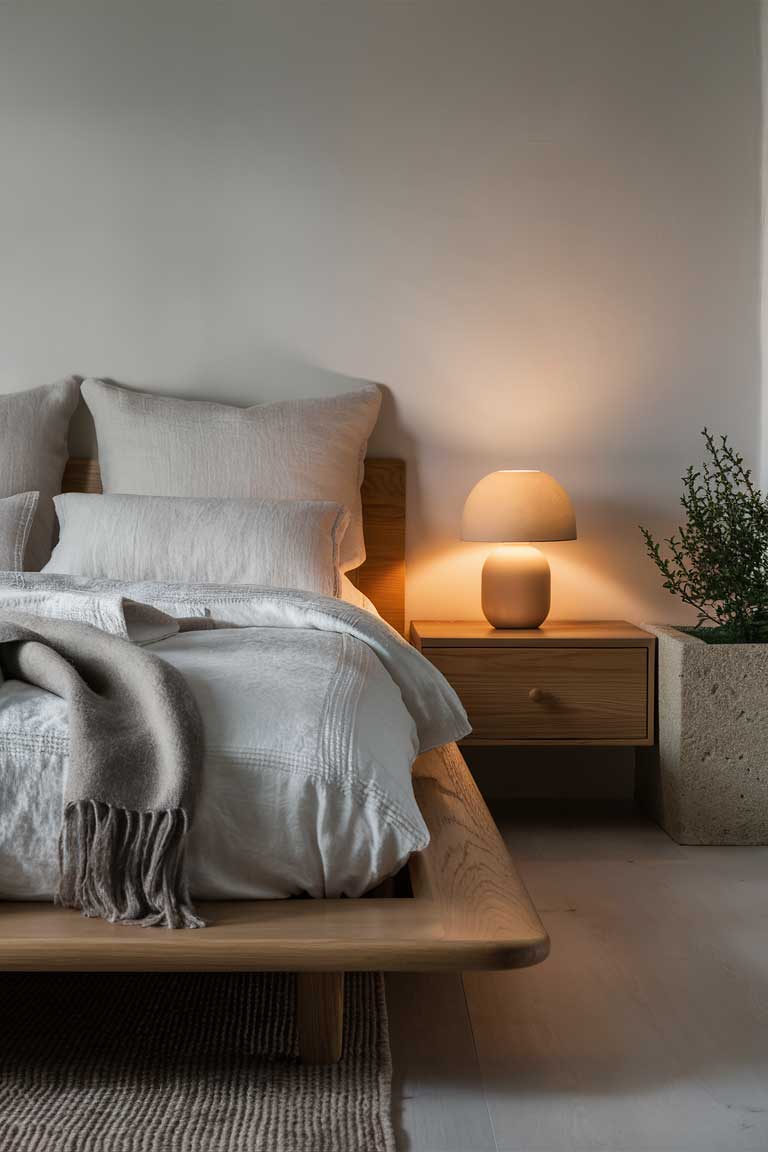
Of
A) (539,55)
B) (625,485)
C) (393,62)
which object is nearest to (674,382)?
(625,485)

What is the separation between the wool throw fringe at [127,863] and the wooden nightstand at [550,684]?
1.52 m

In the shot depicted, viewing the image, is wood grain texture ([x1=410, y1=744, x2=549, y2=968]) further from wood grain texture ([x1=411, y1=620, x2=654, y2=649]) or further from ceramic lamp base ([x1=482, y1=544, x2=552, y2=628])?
ceramic lamp base ([x1=482, y1=544, x2=552, y2=628])

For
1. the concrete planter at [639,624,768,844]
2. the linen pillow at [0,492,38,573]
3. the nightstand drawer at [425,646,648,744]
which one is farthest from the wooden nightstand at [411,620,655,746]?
the linen pillow at [0,492,38,573]

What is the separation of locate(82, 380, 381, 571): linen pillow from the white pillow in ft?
0.62

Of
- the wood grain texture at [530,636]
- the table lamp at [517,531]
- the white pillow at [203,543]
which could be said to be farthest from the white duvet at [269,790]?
the table lamp at [517,531]

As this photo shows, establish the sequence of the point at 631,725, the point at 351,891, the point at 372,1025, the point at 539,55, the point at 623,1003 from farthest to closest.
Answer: the point at 539,55 → the point at 631,725 → the point at 623,1003 → the point at 372,1025 → the point at 351,891

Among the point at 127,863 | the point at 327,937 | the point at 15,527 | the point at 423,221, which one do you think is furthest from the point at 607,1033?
the point at 423,221

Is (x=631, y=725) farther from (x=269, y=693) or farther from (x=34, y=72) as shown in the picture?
(x=34, y=72)

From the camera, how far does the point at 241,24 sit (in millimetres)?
3209

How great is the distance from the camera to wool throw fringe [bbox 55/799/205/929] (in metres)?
1.38

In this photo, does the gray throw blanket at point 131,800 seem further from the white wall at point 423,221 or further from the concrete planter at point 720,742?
the white wall at point 423,221

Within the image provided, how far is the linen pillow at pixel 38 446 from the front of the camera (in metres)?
3.02

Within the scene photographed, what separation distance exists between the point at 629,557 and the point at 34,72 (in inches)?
88.4

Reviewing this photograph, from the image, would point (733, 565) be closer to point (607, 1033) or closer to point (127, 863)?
point (607, 1033)
